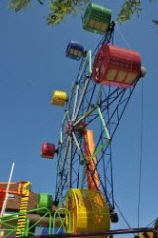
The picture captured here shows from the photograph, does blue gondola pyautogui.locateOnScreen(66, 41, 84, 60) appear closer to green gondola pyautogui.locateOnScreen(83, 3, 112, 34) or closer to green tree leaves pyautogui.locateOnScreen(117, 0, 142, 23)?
green gondola pyautogui.locateOnScreen(83, 3, 112, 34)

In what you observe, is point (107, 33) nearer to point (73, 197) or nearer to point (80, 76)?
point (80, 76)

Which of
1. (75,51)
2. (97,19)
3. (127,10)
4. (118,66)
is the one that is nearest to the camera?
(127,10)

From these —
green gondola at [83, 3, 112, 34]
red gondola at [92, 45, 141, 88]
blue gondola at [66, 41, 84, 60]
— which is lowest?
red gondola at [92, 45, 141, 88]

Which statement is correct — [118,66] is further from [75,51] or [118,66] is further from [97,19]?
[75,51]

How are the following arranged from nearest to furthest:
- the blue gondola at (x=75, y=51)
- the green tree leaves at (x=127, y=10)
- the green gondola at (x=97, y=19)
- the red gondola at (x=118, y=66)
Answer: the green tree leaves at (x=127, y=10) < the red gondola at (x=118, y=66) < the green gondola at (x=97, y=19) < the blue gondola at (x=75, y=51)

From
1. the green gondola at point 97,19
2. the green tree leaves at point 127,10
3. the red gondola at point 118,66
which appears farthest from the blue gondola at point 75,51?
the green tree leaves at point 127,10

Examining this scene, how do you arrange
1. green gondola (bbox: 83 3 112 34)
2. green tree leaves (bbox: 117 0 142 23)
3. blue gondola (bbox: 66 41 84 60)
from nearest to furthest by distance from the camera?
green tree leaves (bbox: 117 0 142 23) < green gondola (bbox: 83 3 112 34) < blue gondola (bbox: 66 41 84 60)

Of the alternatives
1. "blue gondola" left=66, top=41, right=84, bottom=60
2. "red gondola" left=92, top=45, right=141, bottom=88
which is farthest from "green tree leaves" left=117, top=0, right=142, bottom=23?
"blue gondola" left=66, top=41, right=84, bottom=60

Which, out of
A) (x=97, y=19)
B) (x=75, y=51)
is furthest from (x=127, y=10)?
(x=75, y=51)

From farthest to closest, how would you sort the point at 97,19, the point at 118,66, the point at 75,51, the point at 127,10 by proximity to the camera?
the point at 75,51 → the point at 97,19 → the point at 118,66 → the point at 127,10

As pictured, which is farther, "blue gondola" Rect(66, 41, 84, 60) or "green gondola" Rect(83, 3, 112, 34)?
"blue gondola" Rect(66, 41, 84, 60)

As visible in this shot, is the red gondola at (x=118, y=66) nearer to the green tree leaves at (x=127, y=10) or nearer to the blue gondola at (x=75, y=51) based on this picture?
the green tree leaves at (x=127, y=10)

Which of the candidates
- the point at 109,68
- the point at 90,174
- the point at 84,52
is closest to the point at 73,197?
the point at 90,174

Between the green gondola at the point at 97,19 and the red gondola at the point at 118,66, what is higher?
the green gondola at the point at 97,19
